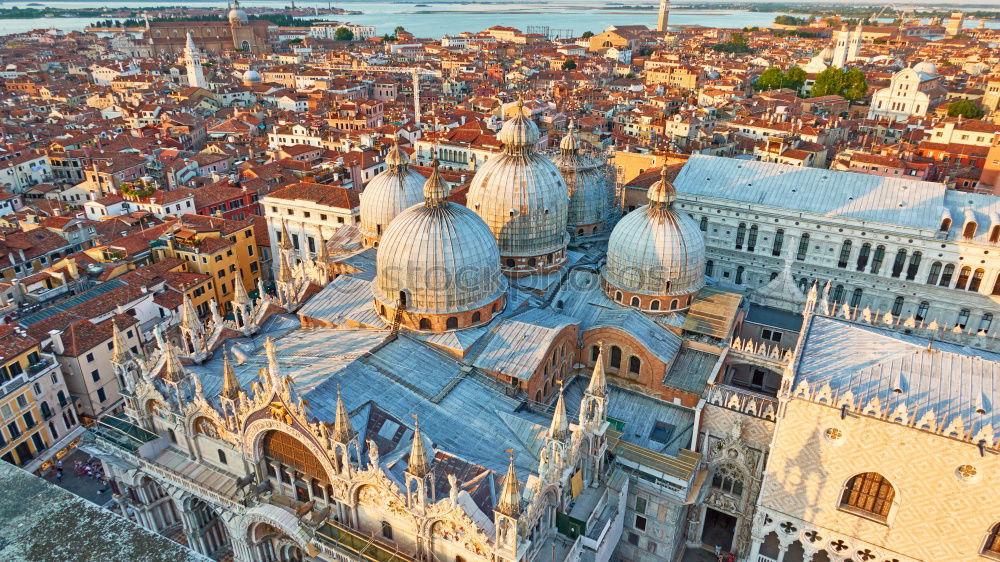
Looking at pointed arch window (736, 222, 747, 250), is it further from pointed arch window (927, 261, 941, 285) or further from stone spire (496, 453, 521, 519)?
stone spire (496, 453, 521, 519)

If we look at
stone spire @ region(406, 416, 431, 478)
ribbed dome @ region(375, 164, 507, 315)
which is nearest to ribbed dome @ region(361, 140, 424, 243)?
ribbed dome @ region(375, 164, 507, 315)

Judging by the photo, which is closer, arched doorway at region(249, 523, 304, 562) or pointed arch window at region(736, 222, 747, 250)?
arched doorway at region(249, 523, 304, 562)

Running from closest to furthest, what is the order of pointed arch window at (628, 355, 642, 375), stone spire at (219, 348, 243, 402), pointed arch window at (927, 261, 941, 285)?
1. stone spire at (219, 348, 243, 402)
2. pointed arch window at (628, 355, 642, 375)
3. pointed arch window at (927, 261, 941, 285)

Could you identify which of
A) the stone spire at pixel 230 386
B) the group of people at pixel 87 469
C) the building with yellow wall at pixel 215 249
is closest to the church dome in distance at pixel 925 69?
the building with yellow wall at pixel 215 249

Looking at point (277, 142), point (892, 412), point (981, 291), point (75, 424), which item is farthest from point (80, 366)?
point (277, 142)

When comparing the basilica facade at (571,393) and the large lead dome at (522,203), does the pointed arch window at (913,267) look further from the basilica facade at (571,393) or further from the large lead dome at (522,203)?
the large lead dome at (522,203)

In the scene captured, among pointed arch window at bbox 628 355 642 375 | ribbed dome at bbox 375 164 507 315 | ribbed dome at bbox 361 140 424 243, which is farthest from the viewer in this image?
ribbed dome at bbox 361 140 424 243
